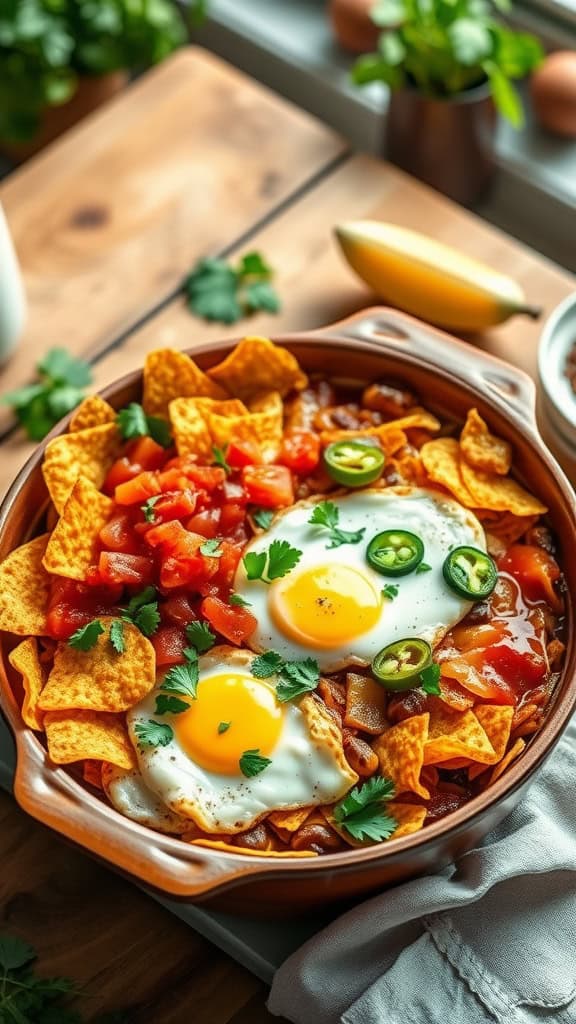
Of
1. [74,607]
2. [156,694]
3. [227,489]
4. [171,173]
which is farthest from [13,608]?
[171,173]

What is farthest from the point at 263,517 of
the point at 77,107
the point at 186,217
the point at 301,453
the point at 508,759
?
the point at 77,107

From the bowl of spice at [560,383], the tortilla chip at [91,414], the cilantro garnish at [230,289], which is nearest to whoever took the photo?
the tortilla chip at [91,414]

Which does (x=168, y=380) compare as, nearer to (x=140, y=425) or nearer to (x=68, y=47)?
(x=140, y=425)

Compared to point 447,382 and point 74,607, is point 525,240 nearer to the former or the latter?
point 447,382

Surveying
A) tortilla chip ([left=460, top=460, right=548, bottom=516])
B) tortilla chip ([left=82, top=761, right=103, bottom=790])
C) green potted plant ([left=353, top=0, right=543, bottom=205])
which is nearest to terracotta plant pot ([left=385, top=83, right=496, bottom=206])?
green potted plant ([left=353, top=0, right=543, bottom=205])

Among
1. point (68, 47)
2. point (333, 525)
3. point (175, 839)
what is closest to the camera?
point (175, 839)

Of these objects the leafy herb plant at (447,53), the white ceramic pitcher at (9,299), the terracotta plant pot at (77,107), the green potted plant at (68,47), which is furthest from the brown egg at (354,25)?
the white ceramic pitcher at (9,299)

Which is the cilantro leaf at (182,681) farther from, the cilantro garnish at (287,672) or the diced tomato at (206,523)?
the diced tomato at (206,523)
